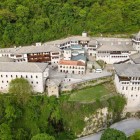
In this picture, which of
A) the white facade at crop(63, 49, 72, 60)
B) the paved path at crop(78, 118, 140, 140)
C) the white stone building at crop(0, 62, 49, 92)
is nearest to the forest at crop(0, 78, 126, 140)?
the white stone building at crop(0, 62, 49, 92)

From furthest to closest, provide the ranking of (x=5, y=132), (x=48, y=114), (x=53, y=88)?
(x=53, y=88) < (x=48, y=114) < (x=5, y=132)

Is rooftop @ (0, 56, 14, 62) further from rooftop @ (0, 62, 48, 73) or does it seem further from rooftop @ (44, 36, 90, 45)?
rooftop @ (44, 36, 90, 45)

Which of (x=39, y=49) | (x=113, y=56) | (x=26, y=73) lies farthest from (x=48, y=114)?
(x=113, y=56)

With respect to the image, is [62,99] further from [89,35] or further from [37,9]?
[37,9]

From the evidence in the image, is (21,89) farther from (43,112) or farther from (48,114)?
(48,114)

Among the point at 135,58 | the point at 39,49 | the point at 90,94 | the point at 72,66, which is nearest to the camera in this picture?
the point at 90,94

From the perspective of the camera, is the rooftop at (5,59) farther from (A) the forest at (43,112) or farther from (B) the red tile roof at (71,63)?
(B) the red tile roof at (71,63)
